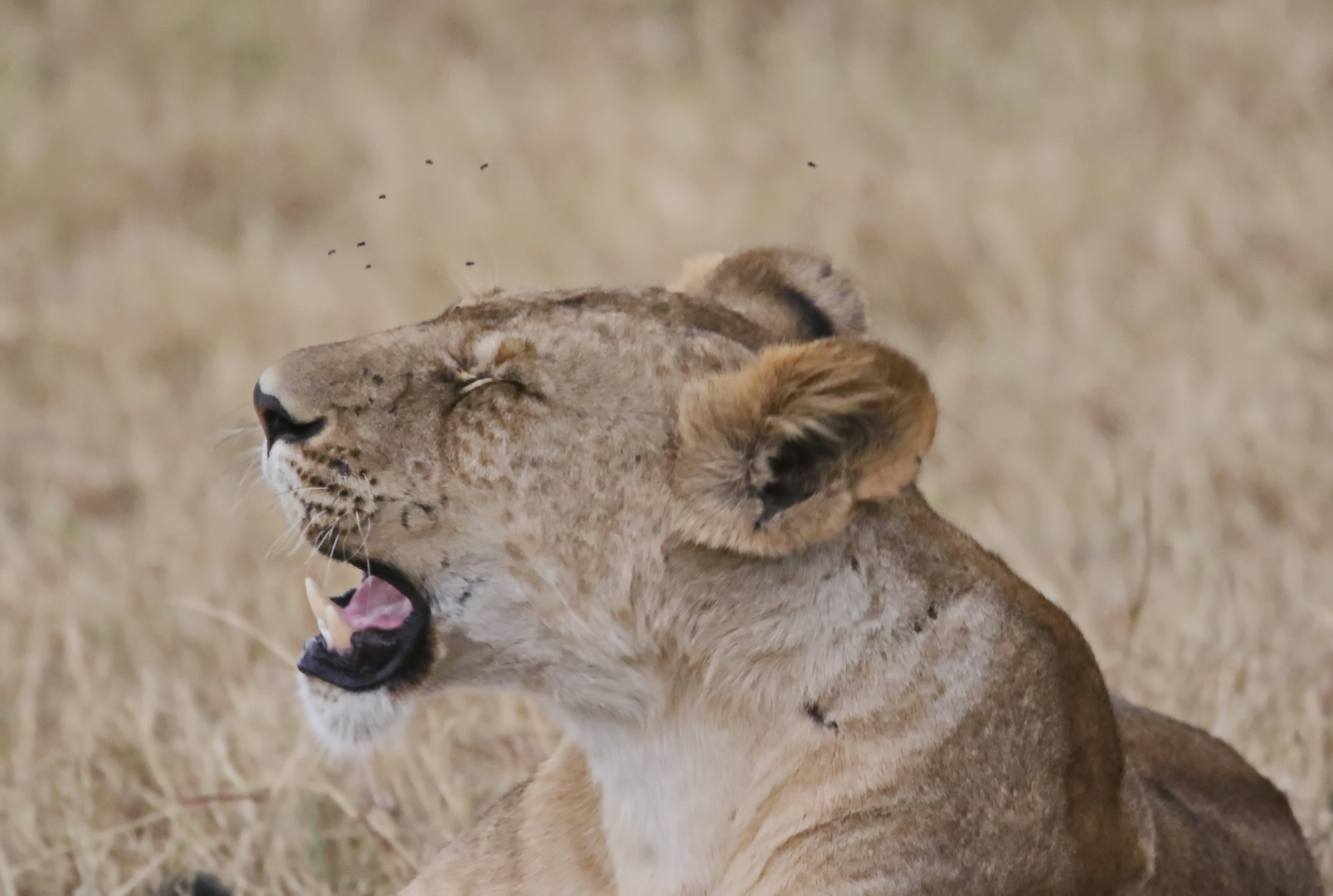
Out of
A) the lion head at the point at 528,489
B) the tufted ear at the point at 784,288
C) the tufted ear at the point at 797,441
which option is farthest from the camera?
the tufted ear at the point at 784,288

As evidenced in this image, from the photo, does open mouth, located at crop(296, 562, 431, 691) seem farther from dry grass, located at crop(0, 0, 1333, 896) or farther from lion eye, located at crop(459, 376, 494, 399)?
dry grass, located at crop(0, 0, 1333, 896)

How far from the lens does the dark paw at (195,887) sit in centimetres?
267

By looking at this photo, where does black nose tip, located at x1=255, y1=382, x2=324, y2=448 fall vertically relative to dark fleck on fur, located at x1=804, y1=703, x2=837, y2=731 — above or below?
above

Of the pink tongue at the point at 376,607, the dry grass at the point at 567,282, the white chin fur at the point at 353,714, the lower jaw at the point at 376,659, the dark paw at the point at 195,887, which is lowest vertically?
the dry grass at the point at 567,282

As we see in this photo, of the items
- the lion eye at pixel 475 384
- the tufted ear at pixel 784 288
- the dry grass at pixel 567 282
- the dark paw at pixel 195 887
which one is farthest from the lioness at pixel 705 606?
the dark paw at pixel 195 887

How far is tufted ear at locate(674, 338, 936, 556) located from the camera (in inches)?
75.6

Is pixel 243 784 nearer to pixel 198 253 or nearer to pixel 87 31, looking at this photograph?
pixel 198 253

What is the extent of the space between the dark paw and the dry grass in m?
0.10

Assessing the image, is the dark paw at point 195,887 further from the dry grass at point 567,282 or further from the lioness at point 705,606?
the lioness at point 705,606

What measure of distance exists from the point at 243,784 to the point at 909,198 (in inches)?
162

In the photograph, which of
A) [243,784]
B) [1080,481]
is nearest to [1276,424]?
[1080,481]

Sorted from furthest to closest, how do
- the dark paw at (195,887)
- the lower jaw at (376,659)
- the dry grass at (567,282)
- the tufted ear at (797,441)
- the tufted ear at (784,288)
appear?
the dry grass at (567,282) → the dark paw at (195,887) → the tufted ear at (784,288) → the lower jaw at (376,659) → the tufted ear at (797,441)

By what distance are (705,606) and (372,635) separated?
1.25 ft

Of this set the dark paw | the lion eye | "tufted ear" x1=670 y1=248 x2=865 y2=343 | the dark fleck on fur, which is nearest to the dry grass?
the dark paw
